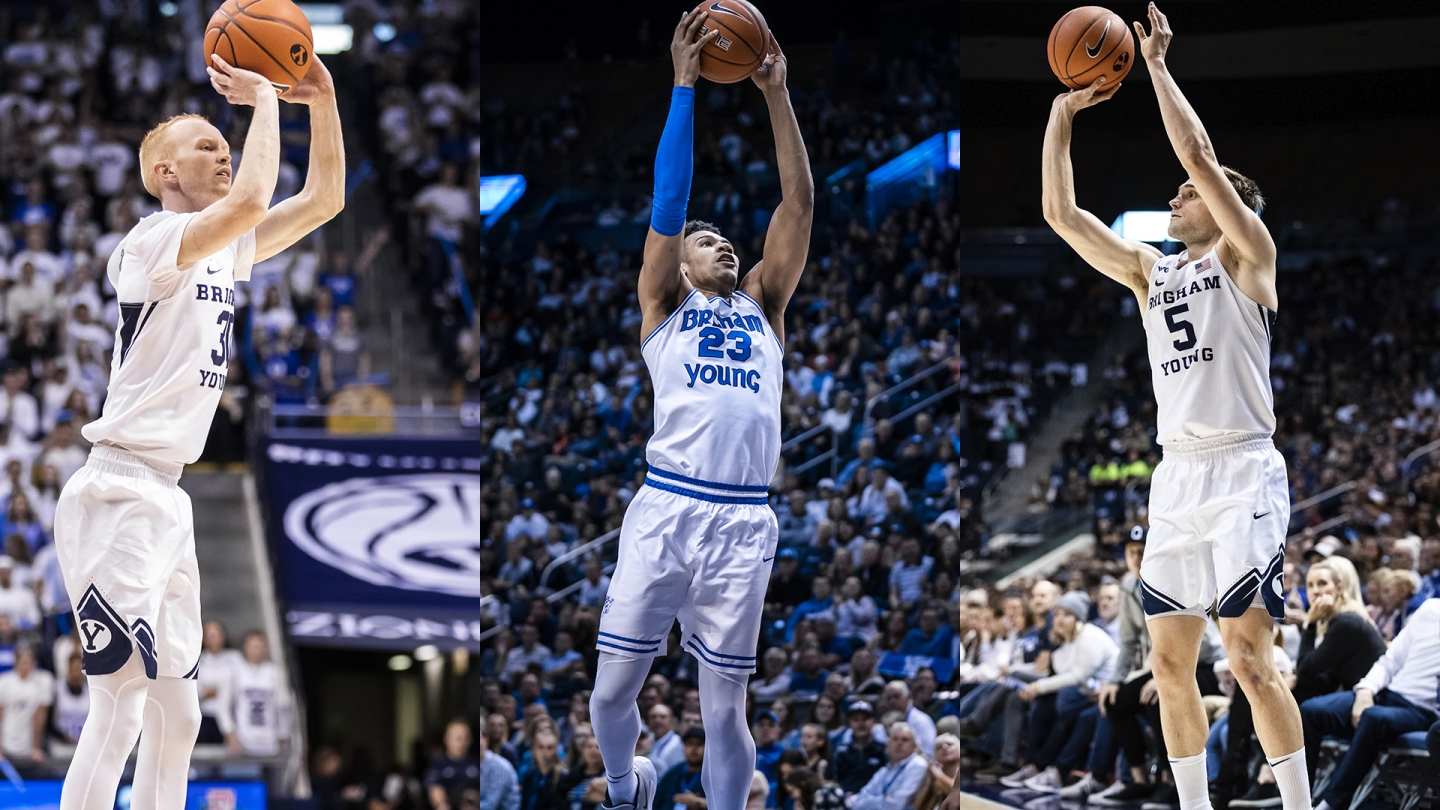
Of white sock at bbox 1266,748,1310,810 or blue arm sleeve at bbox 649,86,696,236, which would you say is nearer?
blue arm sleeve at bbox 649,86,696,236

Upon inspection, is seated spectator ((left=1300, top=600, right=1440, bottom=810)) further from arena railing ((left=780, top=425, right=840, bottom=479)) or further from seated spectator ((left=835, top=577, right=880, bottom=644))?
arena railing ((left=780, top=425, right=840, bottom=479))

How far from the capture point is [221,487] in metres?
13.6

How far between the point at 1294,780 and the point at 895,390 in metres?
7.16

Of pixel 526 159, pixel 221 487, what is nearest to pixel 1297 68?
pixel 526 159

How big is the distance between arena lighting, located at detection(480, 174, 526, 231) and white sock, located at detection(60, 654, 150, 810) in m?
8.49

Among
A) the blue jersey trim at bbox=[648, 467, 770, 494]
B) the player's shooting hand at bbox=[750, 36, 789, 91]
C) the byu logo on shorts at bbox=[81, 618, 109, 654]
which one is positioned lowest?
the byu logo on shorts at bbox=[81, 618, 109, 654]

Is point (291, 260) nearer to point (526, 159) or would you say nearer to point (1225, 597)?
point (526, 159)

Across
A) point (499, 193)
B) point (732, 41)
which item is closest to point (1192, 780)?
point (732, 41)

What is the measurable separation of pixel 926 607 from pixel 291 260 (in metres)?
8.19

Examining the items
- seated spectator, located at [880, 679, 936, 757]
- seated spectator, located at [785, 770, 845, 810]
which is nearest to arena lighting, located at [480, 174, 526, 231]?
seated spectator, located at [880, 679, 936, 757]

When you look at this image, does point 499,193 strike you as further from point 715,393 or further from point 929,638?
point 715,393

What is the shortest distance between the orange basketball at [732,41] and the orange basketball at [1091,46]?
4.21 feet

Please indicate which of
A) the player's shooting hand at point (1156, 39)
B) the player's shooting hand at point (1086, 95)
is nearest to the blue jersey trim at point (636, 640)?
the player's shooting hand at point (1086, 95)

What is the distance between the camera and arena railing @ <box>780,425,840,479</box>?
1152cm
